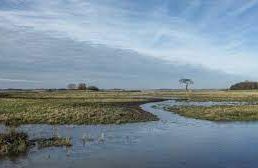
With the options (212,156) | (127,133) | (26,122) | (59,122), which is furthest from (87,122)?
(212,156)

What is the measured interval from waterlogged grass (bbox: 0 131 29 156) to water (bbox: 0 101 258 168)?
28.3 inches

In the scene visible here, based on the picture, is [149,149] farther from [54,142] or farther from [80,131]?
[80,131]

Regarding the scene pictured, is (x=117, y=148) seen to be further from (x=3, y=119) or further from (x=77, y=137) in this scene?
(x=3, y=119)

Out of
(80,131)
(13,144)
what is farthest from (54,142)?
(80,131)

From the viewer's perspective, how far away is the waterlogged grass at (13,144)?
2320 cm

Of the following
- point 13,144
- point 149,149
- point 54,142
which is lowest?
point 149,149

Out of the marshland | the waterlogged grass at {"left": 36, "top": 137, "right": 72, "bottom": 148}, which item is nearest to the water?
the marshland

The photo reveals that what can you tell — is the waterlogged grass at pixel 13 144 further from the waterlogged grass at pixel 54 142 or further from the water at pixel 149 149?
the waterlogged grass at pixel 54 142

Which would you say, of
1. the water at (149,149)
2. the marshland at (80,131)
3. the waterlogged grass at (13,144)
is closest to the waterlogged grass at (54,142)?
the marshland at (80,131)

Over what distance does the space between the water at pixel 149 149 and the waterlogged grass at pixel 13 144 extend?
72cm

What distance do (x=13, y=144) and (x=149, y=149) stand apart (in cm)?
754

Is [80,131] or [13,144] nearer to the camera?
[13,144]

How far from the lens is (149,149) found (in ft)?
82.5

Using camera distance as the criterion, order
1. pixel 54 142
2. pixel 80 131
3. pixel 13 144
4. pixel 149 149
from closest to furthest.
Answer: pixel 13 144, pixel 149 149, pixel 54 142, pixel 80 131
